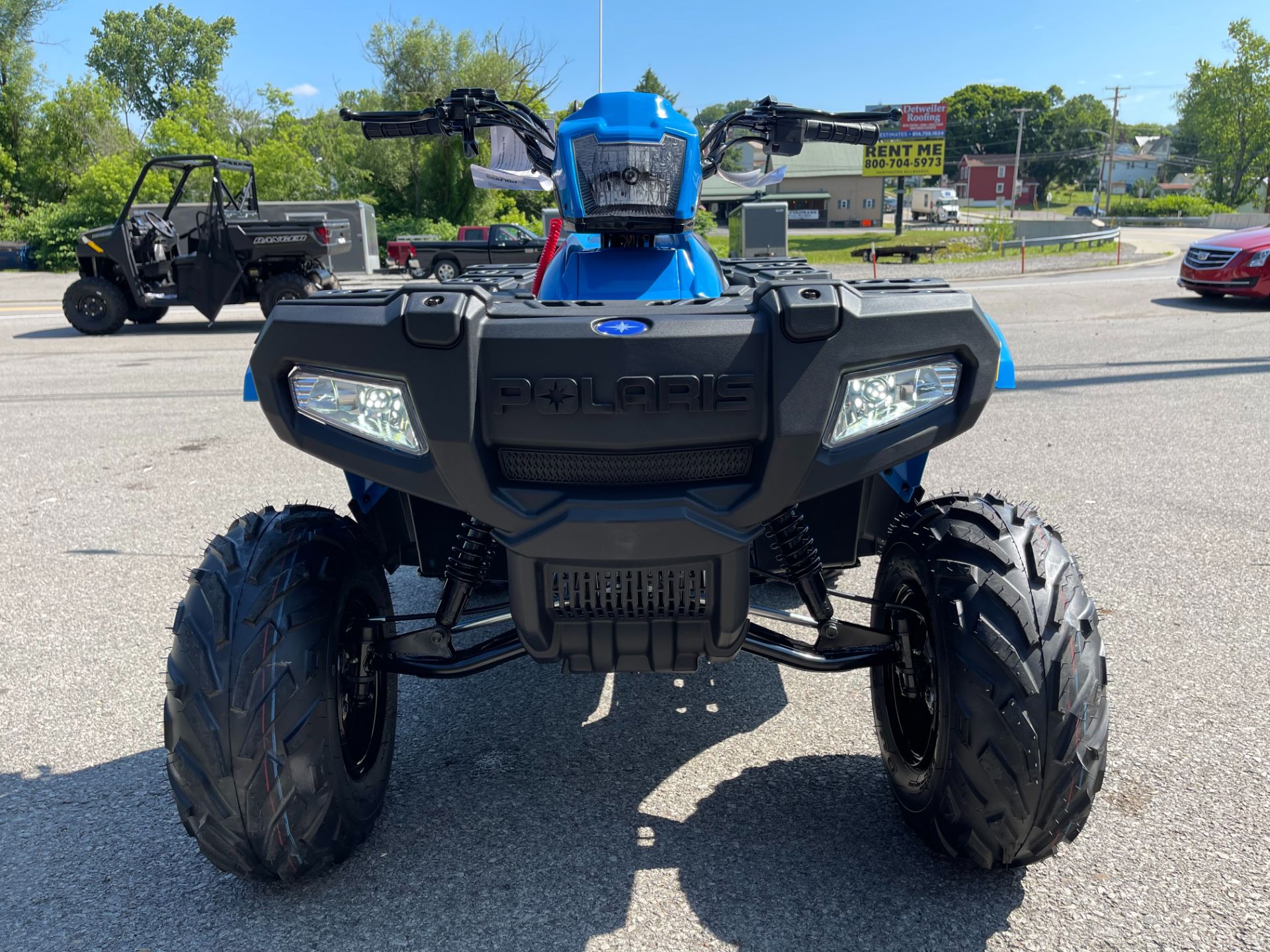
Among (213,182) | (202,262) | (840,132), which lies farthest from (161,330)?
(840,132)

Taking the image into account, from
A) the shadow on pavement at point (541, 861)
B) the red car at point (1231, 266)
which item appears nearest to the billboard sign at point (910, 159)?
the red car at point (1231, 266)

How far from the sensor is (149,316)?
14719 millimetres

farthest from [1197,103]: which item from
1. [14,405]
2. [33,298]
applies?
[14,405]

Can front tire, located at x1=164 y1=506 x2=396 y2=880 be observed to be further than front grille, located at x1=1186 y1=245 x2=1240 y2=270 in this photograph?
No

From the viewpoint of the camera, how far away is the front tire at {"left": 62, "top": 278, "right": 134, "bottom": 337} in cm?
1359

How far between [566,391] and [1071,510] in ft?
13.6

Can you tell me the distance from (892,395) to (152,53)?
91.2 meters

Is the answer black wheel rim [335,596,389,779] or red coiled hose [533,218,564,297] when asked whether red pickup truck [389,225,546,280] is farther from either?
black wheel rim [335,596,389,779]

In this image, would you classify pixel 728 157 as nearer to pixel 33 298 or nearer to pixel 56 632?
pixel 56 632

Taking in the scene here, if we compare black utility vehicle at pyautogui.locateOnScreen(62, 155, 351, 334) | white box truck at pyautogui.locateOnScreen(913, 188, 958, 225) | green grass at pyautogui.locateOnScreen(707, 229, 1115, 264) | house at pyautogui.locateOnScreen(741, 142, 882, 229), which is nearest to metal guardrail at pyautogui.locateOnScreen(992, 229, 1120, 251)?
green grass at pyautogui.locateOnScreen(707, 229, 1115, 264)

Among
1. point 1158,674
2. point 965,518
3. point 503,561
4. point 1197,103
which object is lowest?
point 1158,674

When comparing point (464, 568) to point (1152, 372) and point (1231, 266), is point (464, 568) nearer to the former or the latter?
point (1152, 372)

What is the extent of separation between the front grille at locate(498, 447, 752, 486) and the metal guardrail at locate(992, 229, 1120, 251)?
29937mm

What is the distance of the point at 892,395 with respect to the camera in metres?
2.06
